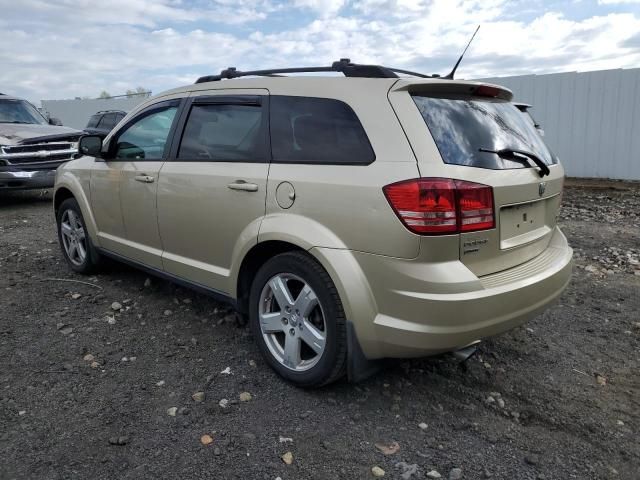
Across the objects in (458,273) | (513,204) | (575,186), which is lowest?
(575,186)

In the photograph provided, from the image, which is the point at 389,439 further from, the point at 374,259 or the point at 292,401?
the point at 374,259

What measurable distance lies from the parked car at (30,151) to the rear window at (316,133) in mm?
6952

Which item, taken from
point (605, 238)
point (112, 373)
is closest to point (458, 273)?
point (112, 373)

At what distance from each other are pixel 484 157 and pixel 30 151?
933 centimetres

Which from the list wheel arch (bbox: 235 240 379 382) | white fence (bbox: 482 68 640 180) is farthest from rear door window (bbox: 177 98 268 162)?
white fence (bbox: 482 68 640 180)

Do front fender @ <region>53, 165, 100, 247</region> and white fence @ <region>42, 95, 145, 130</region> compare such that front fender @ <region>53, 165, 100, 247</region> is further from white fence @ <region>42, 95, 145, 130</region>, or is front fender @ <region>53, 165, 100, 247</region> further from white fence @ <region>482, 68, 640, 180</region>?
white fence @ <region>42, 95, 145, 130</region>

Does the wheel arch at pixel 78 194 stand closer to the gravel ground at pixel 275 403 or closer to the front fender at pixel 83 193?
the front fender at pixel 83 193

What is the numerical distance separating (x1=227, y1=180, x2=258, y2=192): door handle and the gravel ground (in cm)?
115

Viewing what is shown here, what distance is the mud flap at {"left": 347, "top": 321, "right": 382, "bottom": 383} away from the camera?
2.78 metres

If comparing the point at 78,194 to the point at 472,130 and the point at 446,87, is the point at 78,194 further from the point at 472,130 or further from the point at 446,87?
the point at 472,130

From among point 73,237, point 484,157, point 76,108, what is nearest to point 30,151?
point 73,237

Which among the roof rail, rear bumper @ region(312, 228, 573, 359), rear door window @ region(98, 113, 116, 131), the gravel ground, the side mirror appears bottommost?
the gravel ground

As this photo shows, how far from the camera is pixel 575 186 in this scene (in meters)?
11.4

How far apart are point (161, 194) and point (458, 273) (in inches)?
92.9
